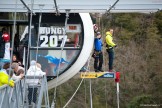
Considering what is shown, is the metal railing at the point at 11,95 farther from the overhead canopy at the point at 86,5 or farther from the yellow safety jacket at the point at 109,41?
the yellow safety jacket at the point at 109,41

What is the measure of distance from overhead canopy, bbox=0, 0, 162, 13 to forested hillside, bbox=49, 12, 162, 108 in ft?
83.3

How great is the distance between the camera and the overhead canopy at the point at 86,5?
1316cm

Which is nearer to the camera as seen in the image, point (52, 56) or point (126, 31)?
point (52, 56)

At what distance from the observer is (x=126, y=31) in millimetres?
44094

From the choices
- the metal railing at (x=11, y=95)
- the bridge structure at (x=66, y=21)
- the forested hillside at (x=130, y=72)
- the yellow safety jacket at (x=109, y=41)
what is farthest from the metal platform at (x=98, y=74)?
the forested hillside at (x=130, y=72)

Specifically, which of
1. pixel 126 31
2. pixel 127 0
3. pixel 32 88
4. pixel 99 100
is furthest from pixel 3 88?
pixel 126 31

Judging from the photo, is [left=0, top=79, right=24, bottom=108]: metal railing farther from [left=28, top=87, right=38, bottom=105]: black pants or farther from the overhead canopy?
the overhead canopy

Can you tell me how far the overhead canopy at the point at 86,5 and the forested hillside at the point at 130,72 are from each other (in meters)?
25.4

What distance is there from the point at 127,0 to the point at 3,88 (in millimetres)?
6398

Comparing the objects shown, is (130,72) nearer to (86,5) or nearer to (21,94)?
Answer: (86,5)

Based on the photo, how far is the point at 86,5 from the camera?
43.5 ft

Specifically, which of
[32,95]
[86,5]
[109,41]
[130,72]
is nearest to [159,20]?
[130,72]

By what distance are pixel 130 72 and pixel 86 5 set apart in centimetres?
2966

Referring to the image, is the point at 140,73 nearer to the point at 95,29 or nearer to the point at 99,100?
the point at 99,100
